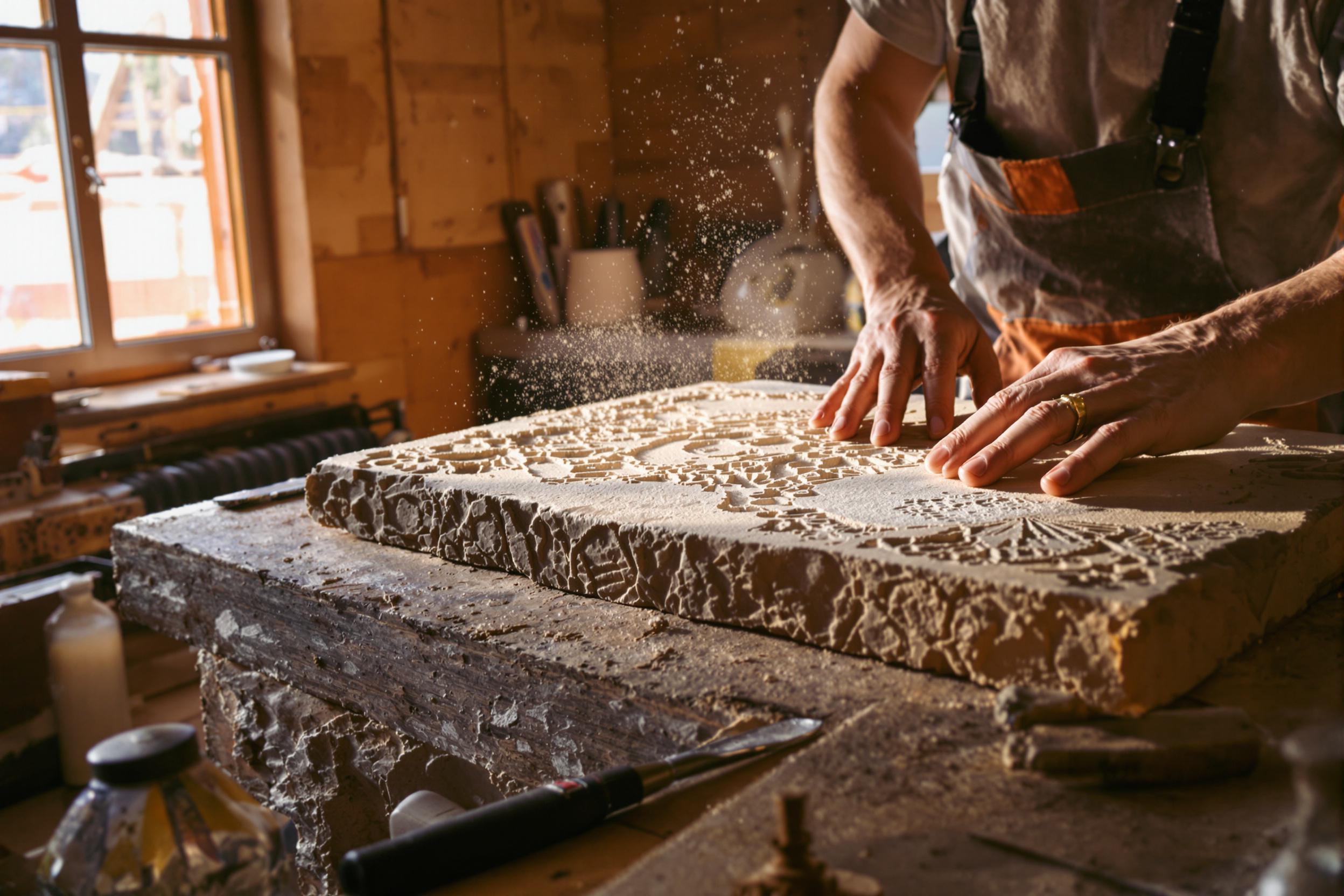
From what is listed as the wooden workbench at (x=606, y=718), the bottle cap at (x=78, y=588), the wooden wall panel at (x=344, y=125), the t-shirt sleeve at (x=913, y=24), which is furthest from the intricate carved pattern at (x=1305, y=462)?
the wooden wall panel at (x=344, y=125)

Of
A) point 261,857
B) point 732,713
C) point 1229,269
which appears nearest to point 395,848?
point 261,857

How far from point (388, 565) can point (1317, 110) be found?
1199 mm

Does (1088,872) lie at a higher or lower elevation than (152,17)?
lower

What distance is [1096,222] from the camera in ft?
4.69

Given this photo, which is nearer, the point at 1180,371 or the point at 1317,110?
the point at 1180,371

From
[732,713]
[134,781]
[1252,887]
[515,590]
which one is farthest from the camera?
[515,590]

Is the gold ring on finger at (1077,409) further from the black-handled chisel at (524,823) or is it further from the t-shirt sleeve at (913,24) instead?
the t-shirt sleeve at (913,24)

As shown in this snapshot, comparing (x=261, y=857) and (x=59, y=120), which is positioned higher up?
(x=59, y=120)

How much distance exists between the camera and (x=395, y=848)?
1.90 feet

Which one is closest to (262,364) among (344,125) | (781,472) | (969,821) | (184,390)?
(184,390)

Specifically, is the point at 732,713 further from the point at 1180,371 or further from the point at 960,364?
the point at 960,364

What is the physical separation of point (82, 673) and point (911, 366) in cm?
186

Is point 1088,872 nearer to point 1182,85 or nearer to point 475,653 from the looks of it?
point 475,653

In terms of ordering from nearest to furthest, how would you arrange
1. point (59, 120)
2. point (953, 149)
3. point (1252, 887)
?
point (1252, 887) → point (953, 149) → point (59, 120)
